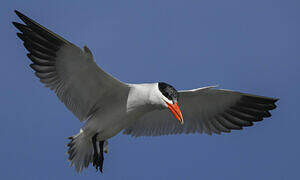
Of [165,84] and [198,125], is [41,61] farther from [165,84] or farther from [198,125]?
[198,125]

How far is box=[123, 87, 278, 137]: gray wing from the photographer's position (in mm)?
8547

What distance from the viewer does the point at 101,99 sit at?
7.96 m

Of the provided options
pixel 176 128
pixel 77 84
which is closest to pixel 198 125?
pixel 176 128

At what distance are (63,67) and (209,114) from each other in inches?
127

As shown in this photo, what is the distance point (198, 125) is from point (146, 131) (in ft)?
3.62

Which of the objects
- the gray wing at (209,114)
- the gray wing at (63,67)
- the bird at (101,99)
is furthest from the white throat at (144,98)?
the gray wing at (209,114)

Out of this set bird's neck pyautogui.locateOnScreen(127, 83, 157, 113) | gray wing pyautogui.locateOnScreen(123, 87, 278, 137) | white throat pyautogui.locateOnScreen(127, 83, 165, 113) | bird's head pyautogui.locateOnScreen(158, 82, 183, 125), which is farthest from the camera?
gray wing pyautogui.locateOnScreen(123, 87, 278, 137)

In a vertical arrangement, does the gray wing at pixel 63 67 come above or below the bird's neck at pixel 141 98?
above

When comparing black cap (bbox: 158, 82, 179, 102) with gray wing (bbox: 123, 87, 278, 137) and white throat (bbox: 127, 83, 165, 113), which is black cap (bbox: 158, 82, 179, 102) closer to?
white throat (bbox: 127, 83, 165, 113)

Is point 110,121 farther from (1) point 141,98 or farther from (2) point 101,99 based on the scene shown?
(1) point 141,98

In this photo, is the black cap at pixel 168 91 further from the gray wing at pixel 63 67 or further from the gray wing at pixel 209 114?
the gray wing at pixel 209 114

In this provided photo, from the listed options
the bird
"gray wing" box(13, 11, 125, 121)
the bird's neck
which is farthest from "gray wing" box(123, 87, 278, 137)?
"gray wing" box(13, 11, 125, 121)

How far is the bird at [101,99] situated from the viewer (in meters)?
7.43

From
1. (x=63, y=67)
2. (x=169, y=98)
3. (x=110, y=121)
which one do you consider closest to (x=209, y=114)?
(x=169, y=98)
